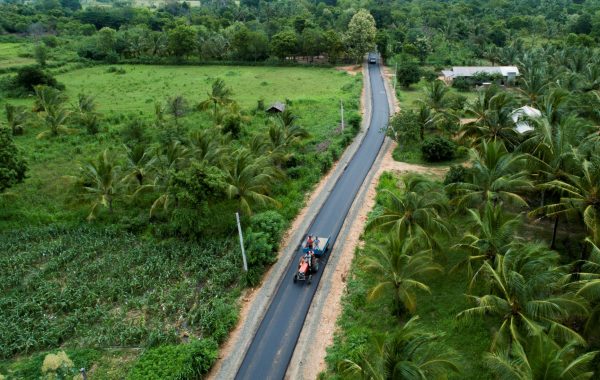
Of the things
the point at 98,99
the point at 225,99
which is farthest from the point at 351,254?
the point at 98,99

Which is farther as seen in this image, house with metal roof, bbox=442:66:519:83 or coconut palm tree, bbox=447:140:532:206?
house with metal roof, bbox=442:66:519:83

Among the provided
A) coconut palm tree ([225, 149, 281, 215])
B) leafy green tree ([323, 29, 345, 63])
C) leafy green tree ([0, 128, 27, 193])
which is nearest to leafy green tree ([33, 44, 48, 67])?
leafy green tree ([323, 29, 345, 63])

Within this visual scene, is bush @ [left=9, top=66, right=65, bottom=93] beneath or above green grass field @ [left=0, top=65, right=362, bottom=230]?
above

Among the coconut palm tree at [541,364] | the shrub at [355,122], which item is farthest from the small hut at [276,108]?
the coconut palm tree at [541,364]

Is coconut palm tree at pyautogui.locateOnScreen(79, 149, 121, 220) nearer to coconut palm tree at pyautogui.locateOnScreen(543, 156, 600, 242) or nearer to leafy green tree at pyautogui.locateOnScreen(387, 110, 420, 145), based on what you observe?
leafy green tree at pyautogui.locateOnScreen(387, 110, 420, 145)

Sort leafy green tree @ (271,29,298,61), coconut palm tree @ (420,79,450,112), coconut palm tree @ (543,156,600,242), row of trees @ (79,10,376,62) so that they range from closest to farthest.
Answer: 1. coconut palm tree @ (543,156,600,242)
2. coconut palm tree @ (420,79,450,112)
3. row of trees @ (79,10,376,62)
4. leafy green tree @ (271,29,298,61)

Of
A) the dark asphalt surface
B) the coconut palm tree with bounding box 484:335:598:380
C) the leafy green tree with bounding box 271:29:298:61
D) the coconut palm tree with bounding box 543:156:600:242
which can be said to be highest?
the leafy green tree with bounding box 271:29:298:61

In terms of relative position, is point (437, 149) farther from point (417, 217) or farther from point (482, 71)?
point (482, 71)
